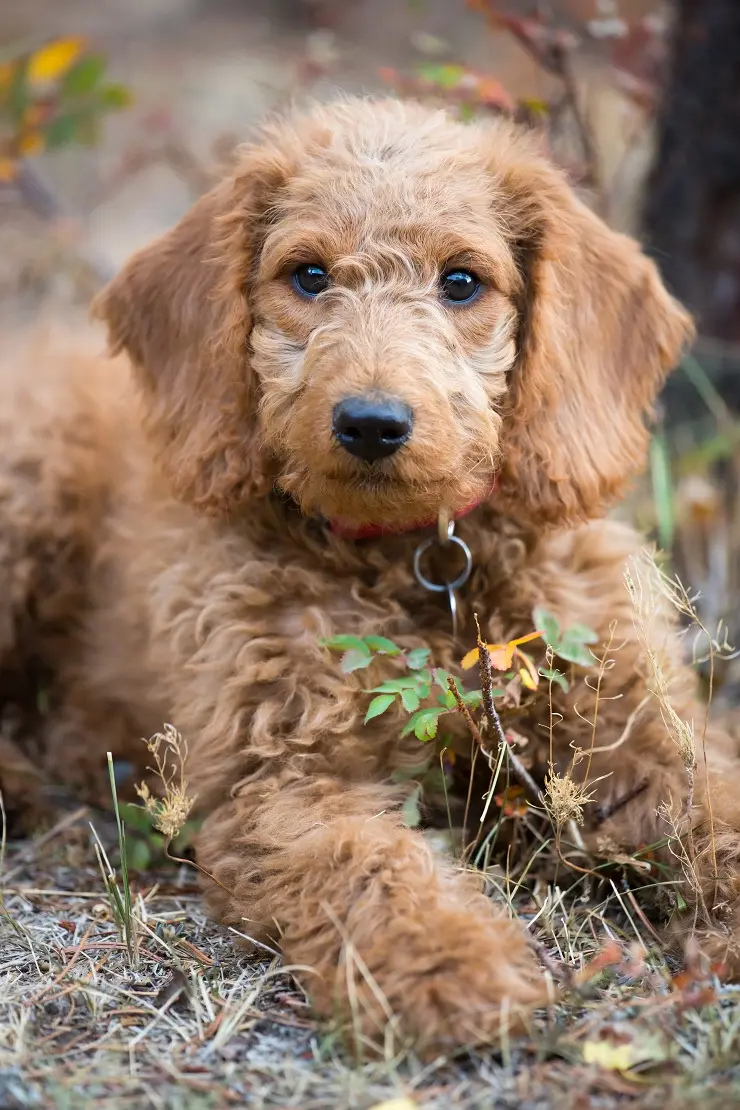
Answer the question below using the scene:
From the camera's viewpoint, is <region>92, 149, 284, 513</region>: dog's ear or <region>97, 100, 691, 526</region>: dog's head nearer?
<region>97, 100, 691, 526</region>: dog's head

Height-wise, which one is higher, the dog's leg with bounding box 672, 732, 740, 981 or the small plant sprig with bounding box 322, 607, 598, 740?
the small plant sprig with bounding box 322, 607, 598, 740

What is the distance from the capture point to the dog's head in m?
2.75

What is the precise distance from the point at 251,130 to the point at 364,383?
1.42m

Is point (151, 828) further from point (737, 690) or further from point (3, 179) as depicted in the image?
point (3, 179)

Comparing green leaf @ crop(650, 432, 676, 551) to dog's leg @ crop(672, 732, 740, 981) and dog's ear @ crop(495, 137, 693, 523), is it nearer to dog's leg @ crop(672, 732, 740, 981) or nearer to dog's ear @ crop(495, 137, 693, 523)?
dog's ear @ crop(495, 137, 693, 523)

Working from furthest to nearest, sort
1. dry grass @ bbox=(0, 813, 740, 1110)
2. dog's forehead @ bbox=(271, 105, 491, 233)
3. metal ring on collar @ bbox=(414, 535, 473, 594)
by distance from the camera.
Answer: metal ring on collar @ bbox=(414, 535, 473, 594) → dog's forehead @ bbox=(271, 105, 491, 233) → dry grass @ bbox=(0, 813, 740, 1110)

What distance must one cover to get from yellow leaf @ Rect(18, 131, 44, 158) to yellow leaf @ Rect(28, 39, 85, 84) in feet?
0.80

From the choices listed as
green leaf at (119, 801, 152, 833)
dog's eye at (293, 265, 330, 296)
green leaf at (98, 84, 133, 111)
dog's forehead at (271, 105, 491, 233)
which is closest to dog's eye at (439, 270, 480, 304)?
dog's forehead at (271, 105, 491, 233)

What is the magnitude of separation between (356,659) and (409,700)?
0.60 ft

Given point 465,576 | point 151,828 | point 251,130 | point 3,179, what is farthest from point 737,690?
point 3,179

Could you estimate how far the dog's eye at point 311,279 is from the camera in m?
2.95

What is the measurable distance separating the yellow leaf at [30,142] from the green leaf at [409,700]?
12.3 ft

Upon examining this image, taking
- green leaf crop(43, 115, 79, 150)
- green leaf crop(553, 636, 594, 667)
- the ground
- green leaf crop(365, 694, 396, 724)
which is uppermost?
green leaf crop(43, 115, 79, 150)

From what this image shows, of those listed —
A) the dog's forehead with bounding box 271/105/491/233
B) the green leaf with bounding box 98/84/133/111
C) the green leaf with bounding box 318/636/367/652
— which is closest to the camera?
the green leaf with bounding box 318/636/367/652
